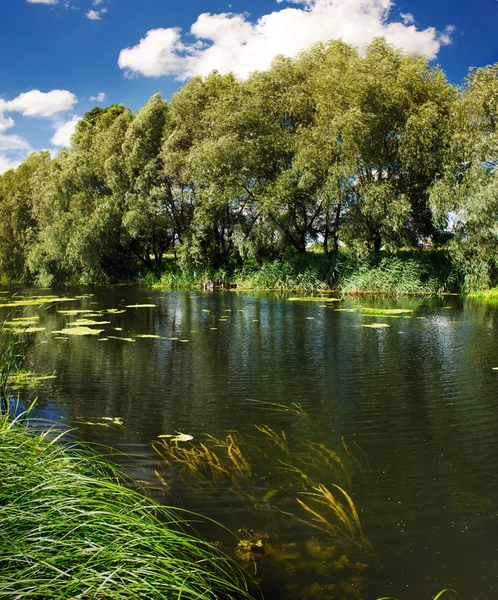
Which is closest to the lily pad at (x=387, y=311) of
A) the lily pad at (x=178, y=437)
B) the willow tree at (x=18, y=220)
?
the lily pad at (x=178, y=437)

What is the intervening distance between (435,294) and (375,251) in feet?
16.2

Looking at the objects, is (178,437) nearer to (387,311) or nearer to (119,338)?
(119,338)

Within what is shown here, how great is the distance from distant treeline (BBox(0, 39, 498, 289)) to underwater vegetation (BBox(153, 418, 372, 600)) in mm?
22802

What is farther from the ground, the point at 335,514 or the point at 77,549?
the point at 77,549

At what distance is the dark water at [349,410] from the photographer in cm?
397

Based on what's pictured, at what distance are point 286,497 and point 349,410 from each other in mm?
2906

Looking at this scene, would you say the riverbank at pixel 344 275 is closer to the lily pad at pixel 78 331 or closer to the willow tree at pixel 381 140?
the willow tree at pixel 381 140

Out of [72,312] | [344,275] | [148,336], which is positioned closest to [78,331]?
[148,336]

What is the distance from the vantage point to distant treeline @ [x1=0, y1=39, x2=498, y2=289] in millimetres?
27234

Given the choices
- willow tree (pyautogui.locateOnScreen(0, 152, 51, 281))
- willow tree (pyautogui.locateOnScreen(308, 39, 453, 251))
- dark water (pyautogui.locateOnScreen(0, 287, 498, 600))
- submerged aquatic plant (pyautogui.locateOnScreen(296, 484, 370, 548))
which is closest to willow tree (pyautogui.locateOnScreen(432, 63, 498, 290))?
willow tree (pyautogui.locateOnScreen(308, 39, 453, 251))

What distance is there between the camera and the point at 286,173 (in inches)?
1252

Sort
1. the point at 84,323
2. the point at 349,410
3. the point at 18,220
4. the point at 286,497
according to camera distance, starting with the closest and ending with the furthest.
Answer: the point at 286,497 < the point at 349,410 < the point at 84,323 < the point at 18,220

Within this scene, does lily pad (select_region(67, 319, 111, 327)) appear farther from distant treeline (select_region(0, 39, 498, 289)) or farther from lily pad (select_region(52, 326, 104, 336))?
distant treeline (select_region(0, 39, 498, 289))

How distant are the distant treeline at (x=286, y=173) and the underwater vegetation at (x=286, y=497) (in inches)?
898
